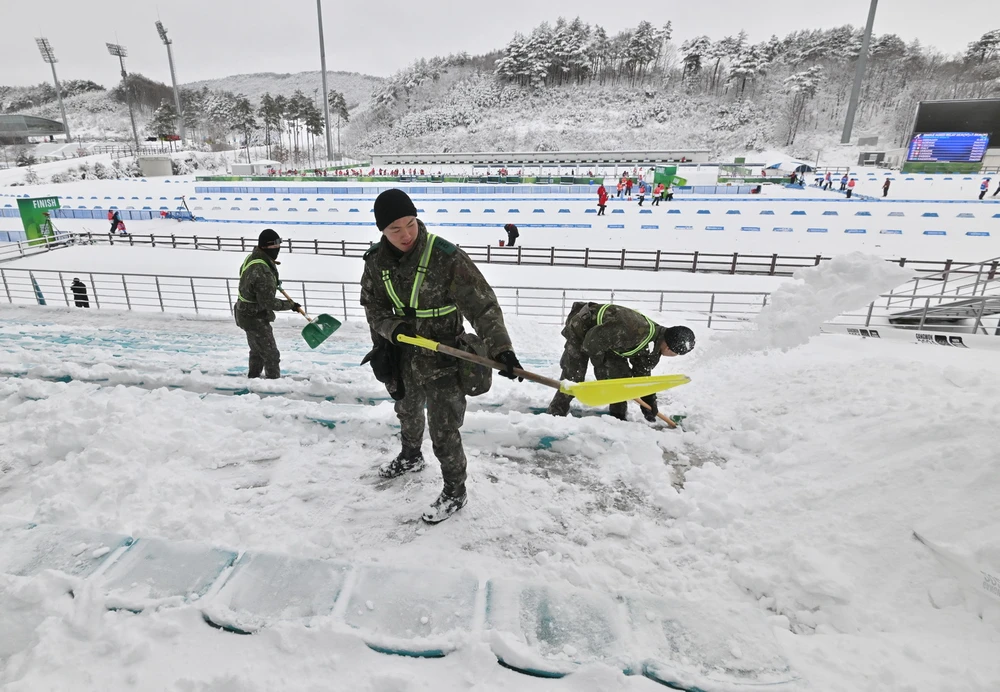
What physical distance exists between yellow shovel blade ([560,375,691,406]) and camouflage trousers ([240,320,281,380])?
→ 4.16 metres

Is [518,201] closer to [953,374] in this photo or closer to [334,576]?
[953,374]

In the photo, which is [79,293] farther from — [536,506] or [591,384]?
[591,384]

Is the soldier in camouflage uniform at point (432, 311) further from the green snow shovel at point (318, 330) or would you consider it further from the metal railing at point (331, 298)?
the metal railing at point (331, 298)

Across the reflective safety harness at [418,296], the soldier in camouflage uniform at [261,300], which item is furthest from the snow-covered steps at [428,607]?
the soldier in camouflage uniform at [261,300]

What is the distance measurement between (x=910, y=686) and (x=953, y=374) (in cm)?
384

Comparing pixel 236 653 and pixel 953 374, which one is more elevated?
pixel 953 374

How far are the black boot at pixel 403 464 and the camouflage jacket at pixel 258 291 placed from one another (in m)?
2.77

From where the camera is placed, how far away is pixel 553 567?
2.81 metres

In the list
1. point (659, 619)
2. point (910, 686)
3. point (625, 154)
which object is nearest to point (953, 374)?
point (910, 686)

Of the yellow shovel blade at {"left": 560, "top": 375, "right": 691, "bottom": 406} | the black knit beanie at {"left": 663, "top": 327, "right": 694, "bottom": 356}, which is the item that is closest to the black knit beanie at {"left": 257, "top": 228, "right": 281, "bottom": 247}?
the yellow shovel blade at {"left": 560, "top": 375, "right": 691, "bottom": 406}

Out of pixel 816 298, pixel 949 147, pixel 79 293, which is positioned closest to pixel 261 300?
pixel 816 298

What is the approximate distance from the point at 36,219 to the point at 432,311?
23.9 m

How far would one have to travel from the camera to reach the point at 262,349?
580 cm

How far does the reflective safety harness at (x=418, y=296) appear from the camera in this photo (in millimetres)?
2912
